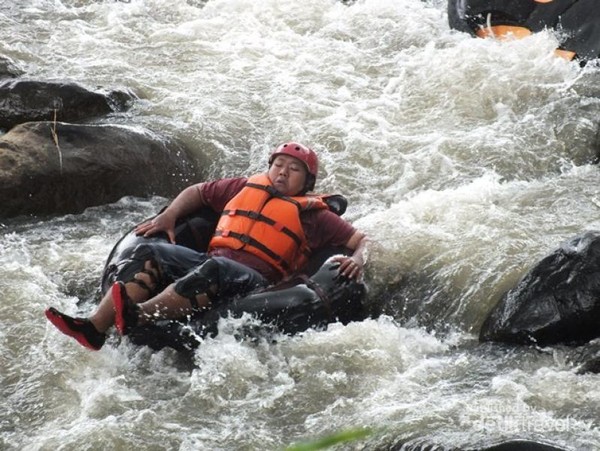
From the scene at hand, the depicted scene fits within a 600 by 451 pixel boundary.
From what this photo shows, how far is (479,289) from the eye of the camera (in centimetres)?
633

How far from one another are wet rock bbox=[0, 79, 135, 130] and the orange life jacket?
2.74 metres

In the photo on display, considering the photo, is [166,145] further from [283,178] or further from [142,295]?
[142,295]

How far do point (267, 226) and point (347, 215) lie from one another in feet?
4.64

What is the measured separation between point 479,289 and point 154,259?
6.87ft

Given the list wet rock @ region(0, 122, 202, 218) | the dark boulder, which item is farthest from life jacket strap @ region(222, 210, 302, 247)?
wet rock @ region(0, 122, 202, 218)

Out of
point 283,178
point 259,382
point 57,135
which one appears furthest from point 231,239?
point 57,135

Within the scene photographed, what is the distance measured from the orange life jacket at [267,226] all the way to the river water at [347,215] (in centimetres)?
54

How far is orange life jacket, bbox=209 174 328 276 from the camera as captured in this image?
6445 mm

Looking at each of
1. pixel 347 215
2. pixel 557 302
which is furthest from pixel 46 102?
pixel 557 302

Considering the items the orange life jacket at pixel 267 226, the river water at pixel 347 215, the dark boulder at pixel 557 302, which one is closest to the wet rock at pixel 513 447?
the river water at pixel 347 215

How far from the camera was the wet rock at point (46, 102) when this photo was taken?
8609 millimetres

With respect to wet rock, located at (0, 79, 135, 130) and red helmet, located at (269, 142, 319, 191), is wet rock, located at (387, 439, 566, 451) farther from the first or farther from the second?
wet rock, located at (0, 79, 135, 130)

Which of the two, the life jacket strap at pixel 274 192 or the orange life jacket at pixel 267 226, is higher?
the life jacket strap at pixel 274 192

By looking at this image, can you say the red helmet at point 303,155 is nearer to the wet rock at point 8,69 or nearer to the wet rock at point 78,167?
the wet rock at point 78,167
